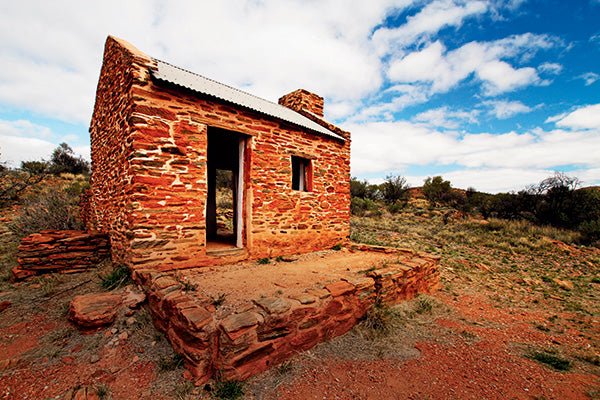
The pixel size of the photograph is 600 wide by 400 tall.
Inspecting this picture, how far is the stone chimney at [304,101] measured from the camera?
9828 mm

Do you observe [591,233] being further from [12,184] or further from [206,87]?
[12,184]

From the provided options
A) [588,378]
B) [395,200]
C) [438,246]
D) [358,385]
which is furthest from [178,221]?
[395,200]

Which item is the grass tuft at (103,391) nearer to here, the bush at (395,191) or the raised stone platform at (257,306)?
the raised stone platform at (257,306)

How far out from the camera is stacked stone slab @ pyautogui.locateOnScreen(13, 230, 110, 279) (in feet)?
15.6

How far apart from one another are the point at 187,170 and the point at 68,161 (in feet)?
66.1

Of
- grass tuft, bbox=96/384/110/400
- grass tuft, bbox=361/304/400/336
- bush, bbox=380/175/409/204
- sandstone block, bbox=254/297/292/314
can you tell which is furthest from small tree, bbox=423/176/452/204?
grass tuft, bbox=96/384/110/400

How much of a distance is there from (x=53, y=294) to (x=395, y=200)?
2300 centimetres

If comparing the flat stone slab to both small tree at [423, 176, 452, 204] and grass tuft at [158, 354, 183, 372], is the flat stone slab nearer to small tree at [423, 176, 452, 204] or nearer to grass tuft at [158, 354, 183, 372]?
grass tuft at [158, 354, 183, 372]

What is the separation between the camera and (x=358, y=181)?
25.0 metres

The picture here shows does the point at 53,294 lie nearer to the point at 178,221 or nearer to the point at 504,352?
the point at 178,221

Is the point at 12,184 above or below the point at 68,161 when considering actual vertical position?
below

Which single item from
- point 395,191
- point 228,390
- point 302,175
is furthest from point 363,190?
point 228,390

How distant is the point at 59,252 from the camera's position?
5.04 metres

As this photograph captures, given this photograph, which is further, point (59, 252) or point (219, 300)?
point (59, 252)
